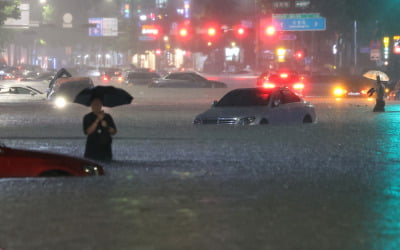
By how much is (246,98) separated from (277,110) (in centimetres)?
108

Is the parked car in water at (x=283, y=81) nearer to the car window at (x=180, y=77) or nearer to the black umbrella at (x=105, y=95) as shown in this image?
the car window at (x=180, y=77)

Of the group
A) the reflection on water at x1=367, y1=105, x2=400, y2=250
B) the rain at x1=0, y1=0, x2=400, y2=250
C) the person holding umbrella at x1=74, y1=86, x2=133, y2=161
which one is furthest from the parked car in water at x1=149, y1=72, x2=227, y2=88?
the person holding umbrella at x1=74, y1=86, x2=133, y2=161

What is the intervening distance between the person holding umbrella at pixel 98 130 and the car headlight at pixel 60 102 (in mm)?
25385

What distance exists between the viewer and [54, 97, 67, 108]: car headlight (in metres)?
41.0

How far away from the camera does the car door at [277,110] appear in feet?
81.1

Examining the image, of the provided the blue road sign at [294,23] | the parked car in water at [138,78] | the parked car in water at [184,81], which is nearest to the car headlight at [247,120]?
the parked car in water at [184,81]

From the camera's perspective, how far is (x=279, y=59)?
116 meters

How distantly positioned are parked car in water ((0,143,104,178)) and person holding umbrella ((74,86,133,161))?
1.98 metres

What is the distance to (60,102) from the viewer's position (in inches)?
1715

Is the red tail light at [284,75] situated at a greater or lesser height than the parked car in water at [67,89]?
greater

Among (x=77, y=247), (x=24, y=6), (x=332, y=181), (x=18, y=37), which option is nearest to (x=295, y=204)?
(x=332, y=181)

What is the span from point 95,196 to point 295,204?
2.74 meters

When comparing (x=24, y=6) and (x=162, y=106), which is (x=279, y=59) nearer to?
(x=24, y=6)

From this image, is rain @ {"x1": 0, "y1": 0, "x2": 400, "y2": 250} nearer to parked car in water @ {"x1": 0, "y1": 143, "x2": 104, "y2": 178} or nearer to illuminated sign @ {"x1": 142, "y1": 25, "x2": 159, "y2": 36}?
parked car in water @ {"x1": 0, "y1": 143, "x2": 104, "y2": 178}
